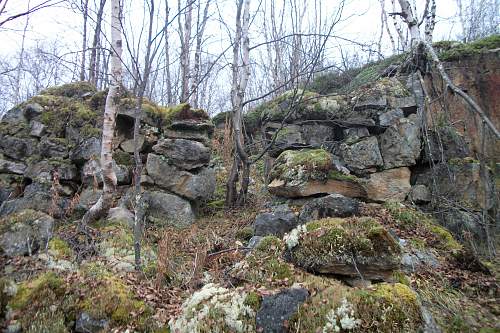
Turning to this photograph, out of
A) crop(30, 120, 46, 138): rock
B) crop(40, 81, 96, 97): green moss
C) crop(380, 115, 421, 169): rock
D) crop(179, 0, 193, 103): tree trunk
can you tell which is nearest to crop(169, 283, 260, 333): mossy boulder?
crop(380, 115, 421, 169): rock

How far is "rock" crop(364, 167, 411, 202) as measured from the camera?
681 cm

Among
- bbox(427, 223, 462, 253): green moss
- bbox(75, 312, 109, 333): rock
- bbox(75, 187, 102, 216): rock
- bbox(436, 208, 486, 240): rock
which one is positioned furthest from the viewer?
bbox(75, 187, 102, 216): rock

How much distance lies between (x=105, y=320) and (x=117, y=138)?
4952 millimetres

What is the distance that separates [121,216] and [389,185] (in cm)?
514

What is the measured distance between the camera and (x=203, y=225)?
6.88 meters

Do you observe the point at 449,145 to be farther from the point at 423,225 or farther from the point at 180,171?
the point at 180,171

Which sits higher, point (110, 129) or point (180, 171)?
point (110, 129)

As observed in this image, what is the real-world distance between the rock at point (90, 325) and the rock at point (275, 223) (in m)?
2.58

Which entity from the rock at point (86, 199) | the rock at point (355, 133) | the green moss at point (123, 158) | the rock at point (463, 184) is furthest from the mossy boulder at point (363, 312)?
the green moss at point (123, 158)

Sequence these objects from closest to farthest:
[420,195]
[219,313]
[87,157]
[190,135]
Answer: [219,313] → [420,195] → [87,157] → [190,135]

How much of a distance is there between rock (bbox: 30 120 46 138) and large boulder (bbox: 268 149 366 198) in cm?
507

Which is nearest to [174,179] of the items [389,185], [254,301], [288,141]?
[288,141]

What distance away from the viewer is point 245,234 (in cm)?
589

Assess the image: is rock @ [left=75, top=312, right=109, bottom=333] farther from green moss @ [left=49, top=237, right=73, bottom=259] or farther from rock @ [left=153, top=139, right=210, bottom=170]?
rock @ [left=153, top=139, right=210, bottom=170]
